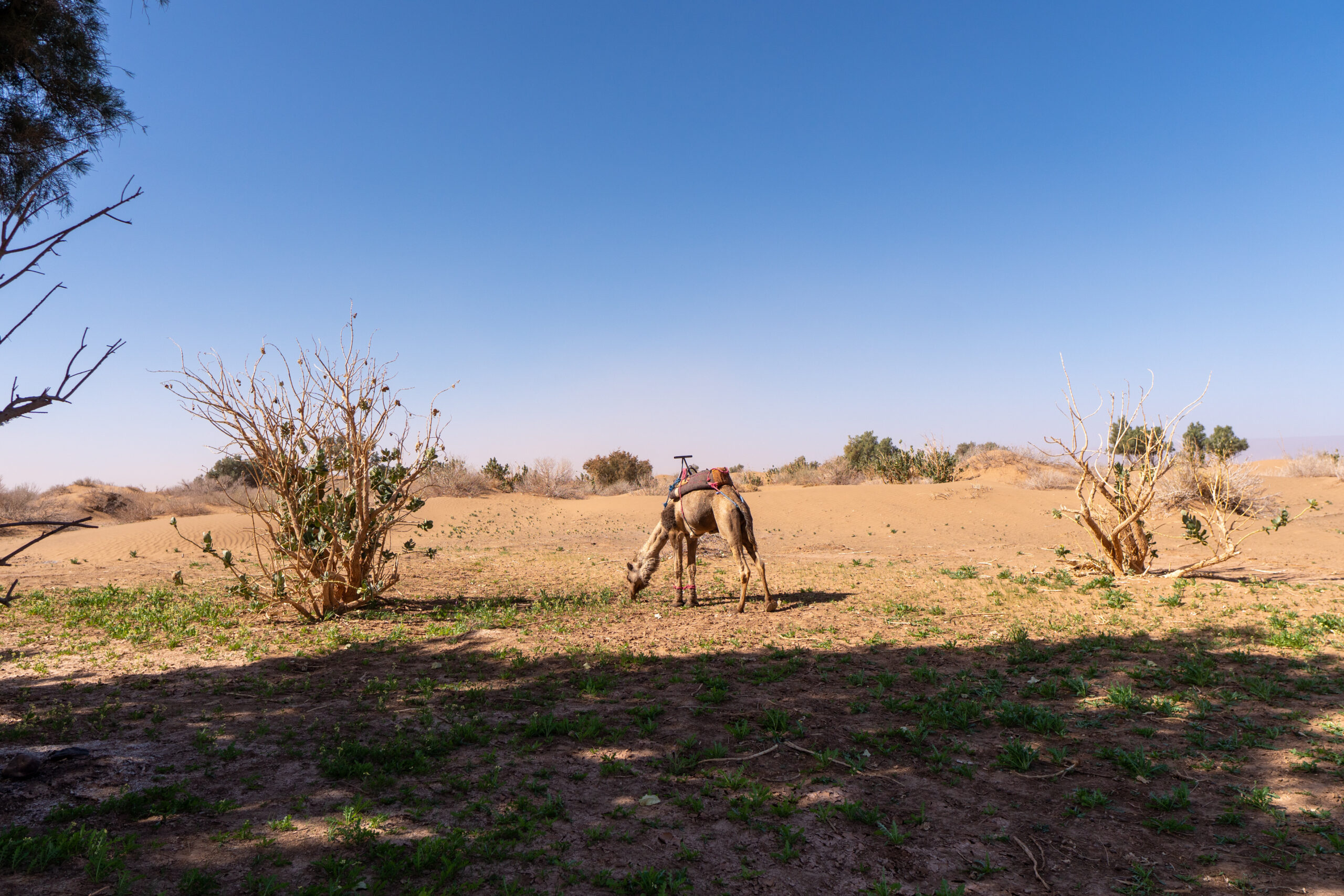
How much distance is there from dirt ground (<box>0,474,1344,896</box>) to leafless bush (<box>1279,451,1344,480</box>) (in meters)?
24.7

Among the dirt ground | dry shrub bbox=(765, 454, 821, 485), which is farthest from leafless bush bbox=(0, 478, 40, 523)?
dry shrub bbox=(765, 454, 821, 485)

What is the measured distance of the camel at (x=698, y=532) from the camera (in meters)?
9.45

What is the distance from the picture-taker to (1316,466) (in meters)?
29.0

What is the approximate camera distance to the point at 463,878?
340 centimetres

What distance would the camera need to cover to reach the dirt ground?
349cm

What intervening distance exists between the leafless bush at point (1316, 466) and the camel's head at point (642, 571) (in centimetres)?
→ 3176

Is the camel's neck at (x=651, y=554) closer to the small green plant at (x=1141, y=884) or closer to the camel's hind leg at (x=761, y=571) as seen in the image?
the camel's hind leg at (x=761, y=571)

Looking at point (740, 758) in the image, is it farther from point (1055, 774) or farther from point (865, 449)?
point (865, 449)

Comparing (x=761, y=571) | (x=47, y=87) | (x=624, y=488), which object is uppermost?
(x=47, y=87)

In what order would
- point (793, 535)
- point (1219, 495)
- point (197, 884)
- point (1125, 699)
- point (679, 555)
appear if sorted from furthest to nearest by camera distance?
point (793, 535)
point (1219, 495)
point (679, 555)
point (1125, 699)
point (197, 884)

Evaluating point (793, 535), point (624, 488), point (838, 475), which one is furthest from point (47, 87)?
point (838, 475)

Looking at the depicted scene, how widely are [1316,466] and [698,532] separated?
33.5 metres

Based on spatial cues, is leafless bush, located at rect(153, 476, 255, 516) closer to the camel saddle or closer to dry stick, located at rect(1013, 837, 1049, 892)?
the camel saddle

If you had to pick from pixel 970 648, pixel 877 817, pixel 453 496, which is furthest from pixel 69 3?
pixel 453 496
